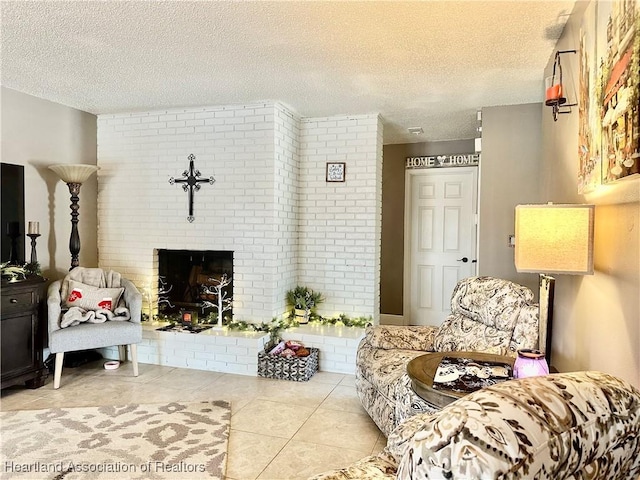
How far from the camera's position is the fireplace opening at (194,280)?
451 centimetres

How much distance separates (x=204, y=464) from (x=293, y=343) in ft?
5.74

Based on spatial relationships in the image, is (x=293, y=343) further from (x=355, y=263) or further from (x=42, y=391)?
(x=42, y=391)

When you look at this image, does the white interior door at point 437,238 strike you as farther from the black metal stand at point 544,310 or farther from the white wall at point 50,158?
the white wall at point 50,158

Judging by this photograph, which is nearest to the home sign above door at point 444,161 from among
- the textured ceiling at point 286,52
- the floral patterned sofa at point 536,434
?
the textured ceiling at point 286,52

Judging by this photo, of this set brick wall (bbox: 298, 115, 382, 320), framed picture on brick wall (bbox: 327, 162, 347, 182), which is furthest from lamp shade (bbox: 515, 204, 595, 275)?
framed picture on brick wall (bbox: 327, 162, 347, 182)

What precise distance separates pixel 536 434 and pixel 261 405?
276cm

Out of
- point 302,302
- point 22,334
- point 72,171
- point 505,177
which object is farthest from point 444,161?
point 22,334

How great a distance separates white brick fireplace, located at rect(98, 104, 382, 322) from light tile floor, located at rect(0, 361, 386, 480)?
2.75 ft

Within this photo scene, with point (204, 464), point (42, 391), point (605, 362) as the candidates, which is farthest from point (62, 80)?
point (605, 362)

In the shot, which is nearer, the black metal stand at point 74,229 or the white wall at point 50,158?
the white wall at point 50,158

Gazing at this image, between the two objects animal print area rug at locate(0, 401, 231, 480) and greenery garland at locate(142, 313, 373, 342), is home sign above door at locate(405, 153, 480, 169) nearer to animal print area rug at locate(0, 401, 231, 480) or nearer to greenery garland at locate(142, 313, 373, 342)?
greenery garland at locate(142, 313, 373, 342)

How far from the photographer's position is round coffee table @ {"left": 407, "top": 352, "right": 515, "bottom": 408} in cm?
185

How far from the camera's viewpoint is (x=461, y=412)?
856mm

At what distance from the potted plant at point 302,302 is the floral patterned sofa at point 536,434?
3.56m
